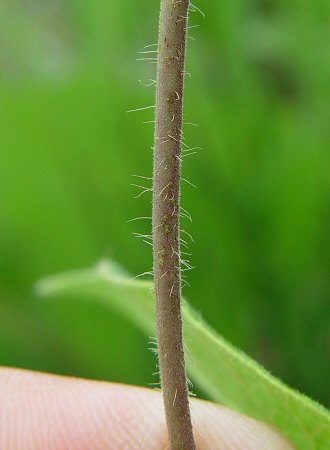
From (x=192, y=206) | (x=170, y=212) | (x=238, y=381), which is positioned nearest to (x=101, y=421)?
(x=238, y=381)

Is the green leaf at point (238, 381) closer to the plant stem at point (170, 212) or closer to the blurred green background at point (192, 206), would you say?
the plant stem at point (170, 212)

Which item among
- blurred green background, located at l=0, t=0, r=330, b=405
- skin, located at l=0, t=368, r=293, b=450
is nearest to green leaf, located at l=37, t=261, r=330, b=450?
skin, located at l=0, t=368, r=293, b=450

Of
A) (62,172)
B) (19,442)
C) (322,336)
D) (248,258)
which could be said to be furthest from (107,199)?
(19,442)

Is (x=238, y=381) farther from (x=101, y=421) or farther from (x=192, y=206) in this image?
A: (x=192, y=206)

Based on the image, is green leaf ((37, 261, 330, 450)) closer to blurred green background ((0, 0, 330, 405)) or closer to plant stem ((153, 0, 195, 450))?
plant stem ((153, 0, 195, 450))

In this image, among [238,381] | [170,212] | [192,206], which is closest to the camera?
[170,212]

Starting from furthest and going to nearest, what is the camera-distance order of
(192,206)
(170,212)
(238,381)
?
(192,206)
(238,381)
(170,212)

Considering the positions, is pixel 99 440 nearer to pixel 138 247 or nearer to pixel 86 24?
pixel 138 247
